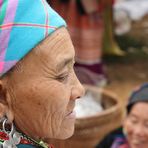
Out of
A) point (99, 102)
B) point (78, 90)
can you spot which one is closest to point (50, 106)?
point (78, 90)

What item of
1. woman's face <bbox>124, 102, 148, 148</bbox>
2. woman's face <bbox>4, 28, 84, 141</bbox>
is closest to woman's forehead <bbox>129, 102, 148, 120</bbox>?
woman's face <bbox>124, 102, 148, 148</bbox>

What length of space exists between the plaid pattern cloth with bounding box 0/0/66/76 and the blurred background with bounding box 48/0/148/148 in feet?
1.03

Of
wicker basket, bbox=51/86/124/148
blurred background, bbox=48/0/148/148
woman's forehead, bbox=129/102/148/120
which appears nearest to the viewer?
woman's forehead, bbox=129/102/148/120

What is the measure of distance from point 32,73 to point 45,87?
0.13 ft

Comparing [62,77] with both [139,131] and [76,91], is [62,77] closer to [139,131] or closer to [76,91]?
[76,91]

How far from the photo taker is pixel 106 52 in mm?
4664

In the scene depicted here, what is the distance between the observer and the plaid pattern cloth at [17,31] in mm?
891

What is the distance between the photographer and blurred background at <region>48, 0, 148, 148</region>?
2.61 meters

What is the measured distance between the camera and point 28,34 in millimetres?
898

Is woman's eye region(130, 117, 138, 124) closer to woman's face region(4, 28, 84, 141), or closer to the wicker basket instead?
the wicker basket

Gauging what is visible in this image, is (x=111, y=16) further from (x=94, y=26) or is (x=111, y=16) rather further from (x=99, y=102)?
(x=99, y=102)

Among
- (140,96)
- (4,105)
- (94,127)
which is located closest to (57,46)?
(4,105)

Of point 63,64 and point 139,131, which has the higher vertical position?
point 63,64

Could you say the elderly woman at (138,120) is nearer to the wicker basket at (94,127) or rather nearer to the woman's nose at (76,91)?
the wicker basket at (94,127)
